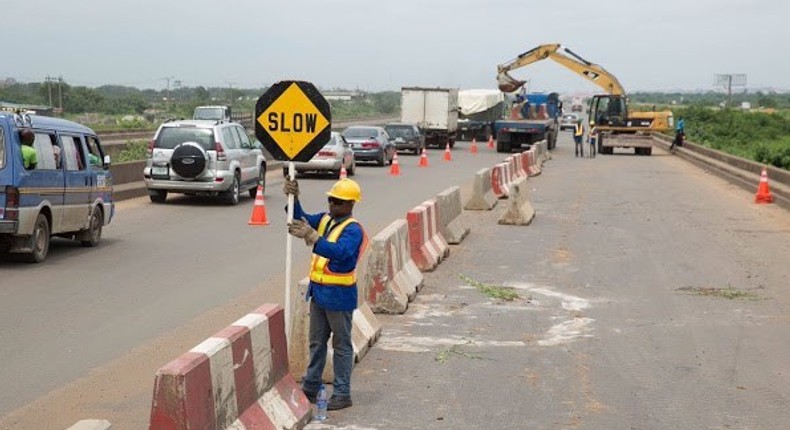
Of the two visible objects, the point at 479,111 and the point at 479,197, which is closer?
the point at 479,197

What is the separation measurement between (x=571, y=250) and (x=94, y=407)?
10.9m

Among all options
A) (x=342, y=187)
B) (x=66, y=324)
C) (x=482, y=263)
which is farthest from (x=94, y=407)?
(x=482, y=263)

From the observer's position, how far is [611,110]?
52.6m

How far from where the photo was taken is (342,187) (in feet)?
24.5

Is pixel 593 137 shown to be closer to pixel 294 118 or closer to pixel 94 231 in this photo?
pixel 94 231

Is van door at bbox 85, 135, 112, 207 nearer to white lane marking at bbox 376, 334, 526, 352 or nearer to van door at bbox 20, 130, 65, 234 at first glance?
van door at bbox 20, 130, 65, 234

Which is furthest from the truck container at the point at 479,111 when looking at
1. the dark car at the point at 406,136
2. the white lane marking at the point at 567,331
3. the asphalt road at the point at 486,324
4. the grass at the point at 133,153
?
the white lane marking at the point at 567,331

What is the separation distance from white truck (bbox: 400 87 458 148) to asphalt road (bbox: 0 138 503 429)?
3490 centimetres

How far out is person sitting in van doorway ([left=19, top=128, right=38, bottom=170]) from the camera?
14.0 metres

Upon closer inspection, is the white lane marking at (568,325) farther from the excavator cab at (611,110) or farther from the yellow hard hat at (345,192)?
the excavator cab at (611,110)

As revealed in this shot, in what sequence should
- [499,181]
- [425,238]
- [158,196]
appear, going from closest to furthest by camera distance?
[425,238]
[158,196]
[499,181]

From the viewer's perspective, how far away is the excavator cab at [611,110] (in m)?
52.6

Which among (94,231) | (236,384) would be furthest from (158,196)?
(236,384)

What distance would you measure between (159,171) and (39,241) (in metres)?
8.73
